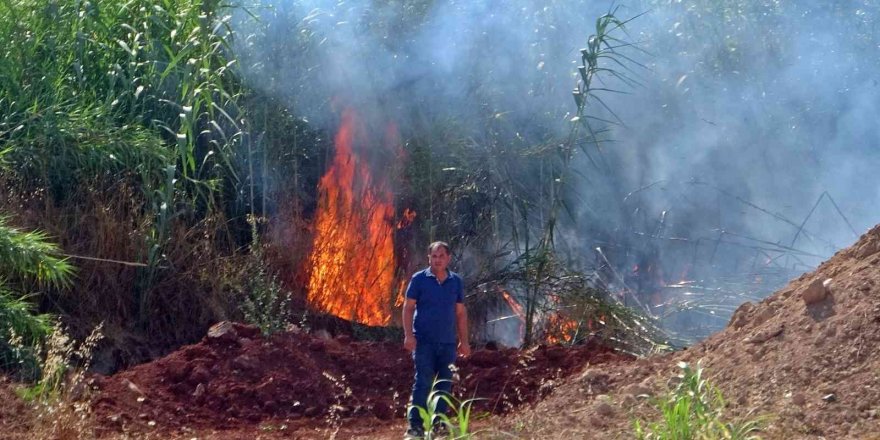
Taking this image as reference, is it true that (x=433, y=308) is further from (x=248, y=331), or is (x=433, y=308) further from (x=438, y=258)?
(x=248, y=331)

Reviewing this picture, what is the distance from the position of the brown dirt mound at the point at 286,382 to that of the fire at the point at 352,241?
165cm

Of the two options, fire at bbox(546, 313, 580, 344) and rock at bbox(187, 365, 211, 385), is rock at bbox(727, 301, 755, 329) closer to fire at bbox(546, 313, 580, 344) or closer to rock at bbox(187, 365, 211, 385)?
fire at bbox(546, 313, 580, 344)

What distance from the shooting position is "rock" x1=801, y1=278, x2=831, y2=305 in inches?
232

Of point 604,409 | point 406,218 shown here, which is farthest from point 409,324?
point 406,218

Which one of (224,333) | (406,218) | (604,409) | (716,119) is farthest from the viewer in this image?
(716,119)

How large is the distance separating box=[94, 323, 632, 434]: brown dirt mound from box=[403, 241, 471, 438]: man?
572 millimetres

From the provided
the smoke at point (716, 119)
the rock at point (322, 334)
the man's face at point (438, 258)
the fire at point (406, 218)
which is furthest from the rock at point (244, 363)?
the smoke at point (716, 119)

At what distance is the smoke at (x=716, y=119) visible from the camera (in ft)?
34.6

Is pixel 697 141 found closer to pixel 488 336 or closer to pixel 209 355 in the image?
pixel 488 336

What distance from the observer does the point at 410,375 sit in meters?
7.58

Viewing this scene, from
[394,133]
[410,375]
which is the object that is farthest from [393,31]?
[410,375]

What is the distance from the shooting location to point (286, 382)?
23.2 feet

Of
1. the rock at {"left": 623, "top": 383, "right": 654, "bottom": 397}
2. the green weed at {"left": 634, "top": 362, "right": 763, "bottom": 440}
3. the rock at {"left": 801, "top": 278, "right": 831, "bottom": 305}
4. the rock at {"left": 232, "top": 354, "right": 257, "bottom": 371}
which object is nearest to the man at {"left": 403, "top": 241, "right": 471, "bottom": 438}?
the rock at {"left": 623, "top": 383, "right": 654, "bottom": 397}

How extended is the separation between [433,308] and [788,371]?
1967mm
